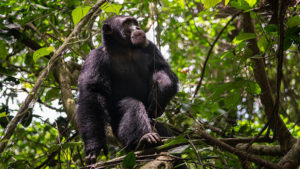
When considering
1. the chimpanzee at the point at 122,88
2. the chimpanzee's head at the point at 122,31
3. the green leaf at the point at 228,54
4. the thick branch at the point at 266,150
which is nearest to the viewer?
the green leaf at the point at 228,54

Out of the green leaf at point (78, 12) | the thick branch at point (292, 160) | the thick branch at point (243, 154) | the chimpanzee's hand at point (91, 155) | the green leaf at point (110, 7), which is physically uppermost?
the green leaf at point (110, 7)

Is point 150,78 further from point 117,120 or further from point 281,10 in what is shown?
point 281,10

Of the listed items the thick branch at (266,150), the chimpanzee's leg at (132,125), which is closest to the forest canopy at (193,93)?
the thick branch at (266,150)

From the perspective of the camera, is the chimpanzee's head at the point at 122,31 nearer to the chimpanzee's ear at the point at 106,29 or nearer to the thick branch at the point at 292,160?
the chimpanzee's ear at the point at 106,29

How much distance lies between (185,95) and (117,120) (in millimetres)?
1409

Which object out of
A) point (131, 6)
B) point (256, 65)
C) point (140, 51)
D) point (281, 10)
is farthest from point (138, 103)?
point (131, 6)

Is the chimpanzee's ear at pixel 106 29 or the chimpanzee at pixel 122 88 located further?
the chimpanzee's ear at pixel 106 29

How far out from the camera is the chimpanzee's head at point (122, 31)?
6.20m

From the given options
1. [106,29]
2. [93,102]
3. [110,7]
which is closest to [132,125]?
[93,102]

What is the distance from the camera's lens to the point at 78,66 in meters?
6.79

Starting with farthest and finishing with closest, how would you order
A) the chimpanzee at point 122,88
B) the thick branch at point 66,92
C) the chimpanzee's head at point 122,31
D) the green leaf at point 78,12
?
the chimpanzee's head at point 122,31
the thick branch at point 66,92
the chimpanzee at point 122,88
the green leaf at point 78,12

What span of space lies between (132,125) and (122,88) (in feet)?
4.38

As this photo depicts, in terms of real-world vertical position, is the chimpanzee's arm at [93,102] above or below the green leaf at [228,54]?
below

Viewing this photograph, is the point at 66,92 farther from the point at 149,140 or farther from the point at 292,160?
the point at 292,160
